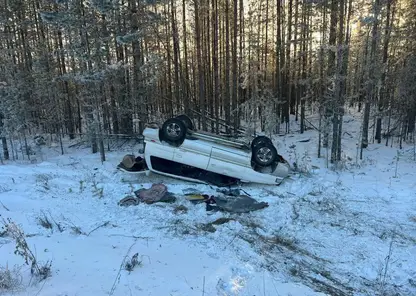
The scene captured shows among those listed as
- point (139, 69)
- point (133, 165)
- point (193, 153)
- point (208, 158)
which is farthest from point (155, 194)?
point (139, 69)

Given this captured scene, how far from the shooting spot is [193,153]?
29.0 ft

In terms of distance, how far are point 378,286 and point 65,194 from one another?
735cm

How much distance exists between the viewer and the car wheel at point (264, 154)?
8.71 m

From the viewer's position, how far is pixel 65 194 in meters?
8.05

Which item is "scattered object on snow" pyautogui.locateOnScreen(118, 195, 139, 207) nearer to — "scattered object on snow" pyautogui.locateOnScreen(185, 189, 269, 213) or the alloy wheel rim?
"scattered object on snow" pyautogui.locateOnScreen(185, 189, 269, 213)

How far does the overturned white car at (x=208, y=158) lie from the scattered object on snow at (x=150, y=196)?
1.22 m

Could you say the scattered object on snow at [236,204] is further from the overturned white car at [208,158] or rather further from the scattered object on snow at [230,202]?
the overturned white car at [208,158]

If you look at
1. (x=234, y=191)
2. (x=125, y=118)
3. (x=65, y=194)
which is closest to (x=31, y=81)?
(x=125, y=118)

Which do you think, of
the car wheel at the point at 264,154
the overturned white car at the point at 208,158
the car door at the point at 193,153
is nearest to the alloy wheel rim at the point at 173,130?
the overturned white car at the point at 208,158

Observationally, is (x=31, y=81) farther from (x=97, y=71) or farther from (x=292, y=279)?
(x=292, y=279)

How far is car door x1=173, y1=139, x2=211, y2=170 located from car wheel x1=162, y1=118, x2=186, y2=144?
0.27 metres

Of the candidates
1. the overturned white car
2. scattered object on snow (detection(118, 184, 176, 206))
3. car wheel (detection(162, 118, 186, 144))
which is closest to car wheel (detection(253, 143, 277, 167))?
the overturned white car

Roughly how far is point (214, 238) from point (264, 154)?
3737 mm

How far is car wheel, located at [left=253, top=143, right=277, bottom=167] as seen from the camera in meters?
8.71
